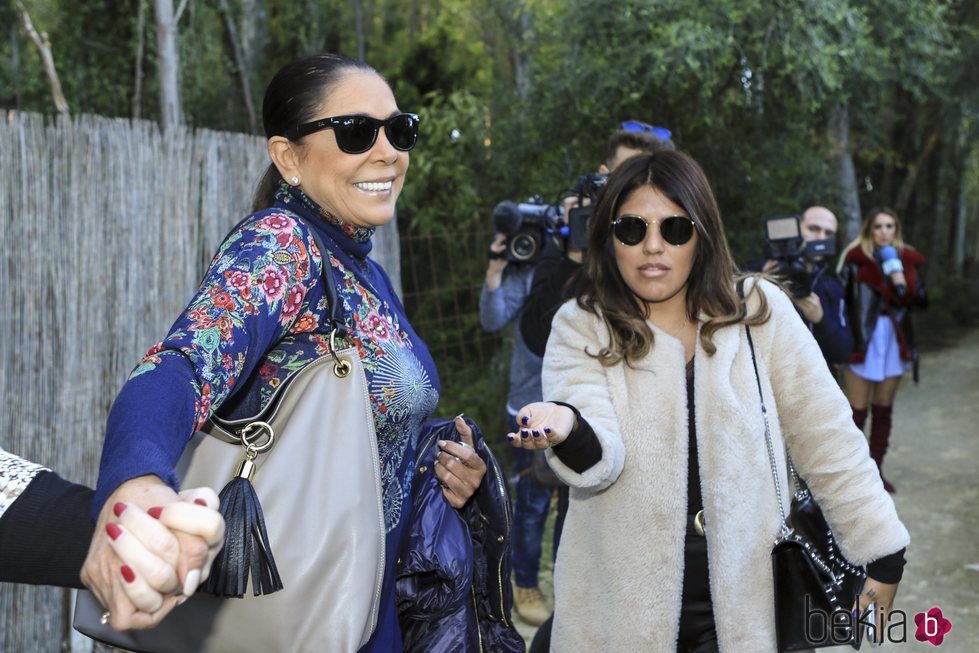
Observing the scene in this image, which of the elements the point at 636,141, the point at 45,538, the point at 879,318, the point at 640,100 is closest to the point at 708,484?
the point at 45,538

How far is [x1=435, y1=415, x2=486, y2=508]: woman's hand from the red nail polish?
1108mm

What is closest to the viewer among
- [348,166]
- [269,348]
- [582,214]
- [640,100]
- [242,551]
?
[242,551]

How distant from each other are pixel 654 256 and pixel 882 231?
5077 millimetres

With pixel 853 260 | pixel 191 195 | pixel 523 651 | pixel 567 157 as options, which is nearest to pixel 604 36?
pixel 567 157

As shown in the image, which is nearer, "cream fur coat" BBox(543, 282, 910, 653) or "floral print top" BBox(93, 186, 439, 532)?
"floral print top" BBox(93, 186, 439, 532)

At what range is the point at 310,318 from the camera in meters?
Result: 1.73

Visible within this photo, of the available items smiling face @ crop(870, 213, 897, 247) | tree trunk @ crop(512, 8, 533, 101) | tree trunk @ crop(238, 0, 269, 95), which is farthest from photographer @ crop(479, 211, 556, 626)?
tree trunk @ crop(238, 0, 269, 95)

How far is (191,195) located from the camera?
13.6 ft

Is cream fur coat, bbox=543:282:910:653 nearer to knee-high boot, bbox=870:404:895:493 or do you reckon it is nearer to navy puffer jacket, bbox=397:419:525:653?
navy puffer jacket, bbox=397:419:525:653

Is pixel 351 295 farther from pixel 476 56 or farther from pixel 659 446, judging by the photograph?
pixel 476 56

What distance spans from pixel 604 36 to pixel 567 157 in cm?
106

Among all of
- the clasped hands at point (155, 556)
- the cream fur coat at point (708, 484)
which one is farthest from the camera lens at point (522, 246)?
the clasped hands at point (155, 556)

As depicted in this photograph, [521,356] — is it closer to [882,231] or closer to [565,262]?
[565,262]

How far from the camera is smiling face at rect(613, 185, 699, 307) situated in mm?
2557
